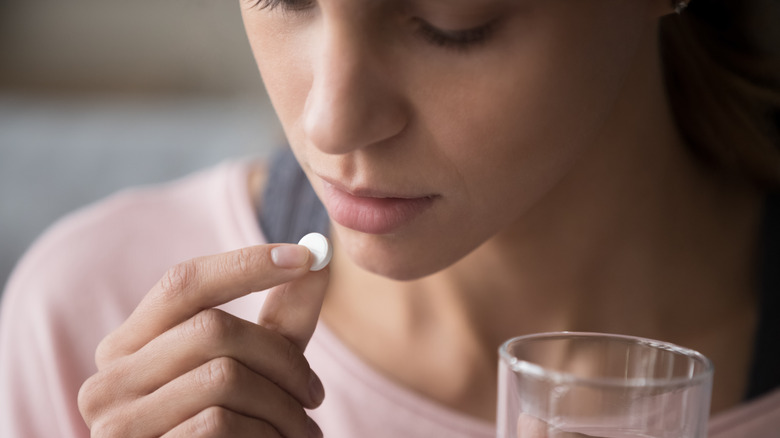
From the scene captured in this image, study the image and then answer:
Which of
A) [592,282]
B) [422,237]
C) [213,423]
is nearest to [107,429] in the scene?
[213,423]

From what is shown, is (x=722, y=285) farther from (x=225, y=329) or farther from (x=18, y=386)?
(x=18, y=386)

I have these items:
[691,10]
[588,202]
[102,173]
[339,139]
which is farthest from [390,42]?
[102,173]

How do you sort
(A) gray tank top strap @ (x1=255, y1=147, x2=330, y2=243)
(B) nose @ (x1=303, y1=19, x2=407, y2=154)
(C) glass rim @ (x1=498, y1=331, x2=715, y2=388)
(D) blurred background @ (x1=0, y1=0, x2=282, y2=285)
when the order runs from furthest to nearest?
(D) blurred background @ (x1=0, y1=0, x2=282, y2=285), (A) gray tank top strap @ (x1=255, y1=147, x2=330, y2=243), (B) nose @ (x1=303, y1=19, x2=407, y2=154), (C) glass rim @ (x1=498, y1=331, x2=715, y2=388)

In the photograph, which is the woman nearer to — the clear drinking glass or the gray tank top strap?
the gray tank top strap

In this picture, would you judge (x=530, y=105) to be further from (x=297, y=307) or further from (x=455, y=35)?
(x=297, y=307)

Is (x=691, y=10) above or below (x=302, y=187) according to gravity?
above

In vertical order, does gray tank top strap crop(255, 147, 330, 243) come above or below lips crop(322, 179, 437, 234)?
below

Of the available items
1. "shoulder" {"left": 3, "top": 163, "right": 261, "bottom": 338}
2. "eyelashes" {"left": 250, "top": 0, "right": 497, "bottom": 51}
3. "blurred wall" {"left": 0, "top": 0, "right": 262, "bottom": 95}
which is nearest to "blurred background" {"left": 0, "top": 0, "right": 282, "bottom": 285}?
"blurred wall" {"left": 0, "top": 0, "right": 262, "bottom": 95}
